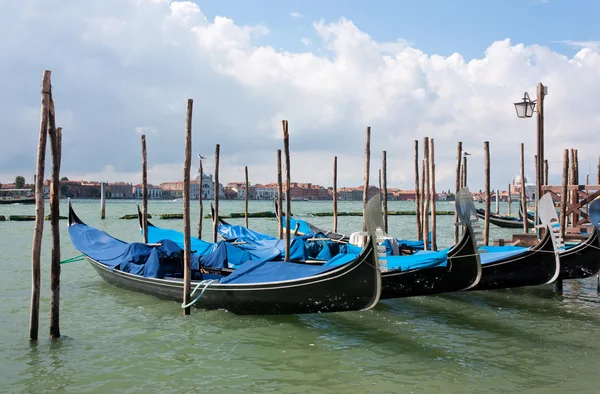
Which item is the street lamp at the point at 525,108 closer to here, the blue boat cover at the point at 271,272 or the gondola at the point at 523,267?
the gondola at the point at 523,267

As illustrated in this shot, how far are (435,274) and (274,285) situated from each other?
6.60 ft

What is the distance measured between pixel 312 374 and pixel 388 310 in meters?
2.44

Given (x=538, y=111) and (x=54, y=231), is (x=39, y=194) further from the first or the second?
(x=538, y=111)

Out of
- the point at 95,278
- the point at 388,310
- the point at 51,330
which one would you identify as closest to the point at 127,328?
the point at 51,330

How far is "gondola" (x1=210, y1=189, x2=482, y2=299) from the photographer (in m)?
6.23

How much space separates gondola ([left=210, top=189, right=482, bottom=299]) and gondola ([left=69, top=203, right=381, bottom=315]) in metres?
1.34

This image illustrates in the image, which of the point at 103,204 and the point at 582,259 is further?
the point at 103,204

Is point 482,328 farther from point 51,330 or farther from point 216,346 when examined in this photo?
point 51,330

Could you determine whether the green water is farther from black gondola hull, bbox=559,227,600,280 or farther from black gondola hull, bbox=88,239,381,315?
black gondola hull, bbox=559,227,600,280

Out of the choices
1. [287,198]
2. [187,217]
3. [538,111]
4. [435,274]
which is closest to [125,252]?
[187,217]

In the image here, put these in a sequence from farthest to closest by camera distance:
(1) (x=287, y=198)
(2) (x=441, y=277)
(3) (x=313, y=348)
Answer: (1) (x=287, y=198)
(2) (x=441, y=277)
(3) (x=313, y=348)

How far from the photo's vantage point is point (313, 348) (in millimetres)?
4895

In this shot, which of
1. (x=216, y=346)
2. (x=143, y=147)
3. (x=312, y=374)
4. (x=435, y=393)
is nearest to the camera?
(x=435, y=393)

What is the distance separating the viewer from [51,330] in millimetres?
5000
